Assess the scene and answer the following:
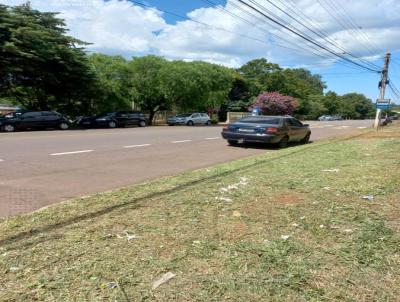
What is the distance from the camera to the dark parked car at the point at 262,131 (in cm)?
1538

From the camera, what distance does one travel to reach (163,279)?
3.34 m

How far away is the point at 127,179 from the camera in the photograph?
827 centimetres

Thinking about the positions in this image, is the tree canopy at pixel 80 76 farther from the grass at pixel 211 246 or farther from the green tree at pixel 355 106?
the green tree at pixel 355 106

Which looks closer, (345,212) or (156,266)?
(156,266)

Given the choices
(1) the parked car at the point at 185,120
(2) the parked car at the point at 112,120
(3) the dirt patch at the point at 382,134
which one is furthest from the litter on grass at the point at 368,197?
(1) the parked car at the point at 185,120

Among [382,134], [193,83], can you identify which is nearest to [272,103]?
[193,83]

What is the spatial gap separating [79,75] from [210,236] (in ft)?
92.4

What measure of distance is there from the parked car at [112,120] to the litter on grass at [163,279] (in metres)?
28.1

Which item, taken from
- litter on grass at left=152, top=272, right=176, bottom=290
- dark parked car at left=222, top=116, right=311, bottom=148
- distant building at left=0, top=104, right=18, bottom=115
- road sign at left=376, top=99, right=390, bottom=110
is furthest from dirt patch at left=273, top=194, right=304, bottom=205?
road sign at left=376, top=99, right=390, bottom=110

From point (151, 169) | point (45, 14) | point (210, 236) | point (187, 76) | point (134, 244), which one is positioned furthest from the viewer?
point (187, 76)

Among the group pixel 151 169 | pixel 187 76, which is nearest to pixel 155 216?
pixel 151 169

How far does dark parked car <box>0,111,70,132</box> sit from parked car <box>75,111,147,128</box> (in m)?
2.67

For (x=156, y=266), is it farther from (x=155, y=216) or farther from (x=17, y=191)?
(x=17, y=191)

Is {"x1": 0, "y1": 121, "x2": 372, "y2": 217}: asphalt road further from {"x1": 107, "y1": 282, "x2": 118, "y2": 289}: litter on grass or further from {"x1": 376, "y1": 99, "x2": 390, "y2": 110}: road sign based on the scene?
{"x1": 376, "y1": 99, "x2": 390, "y2": 110}: road sign
